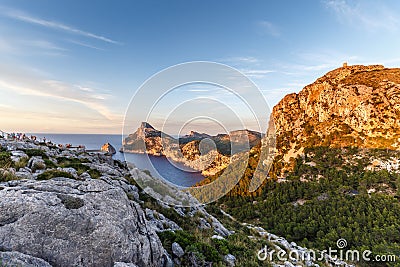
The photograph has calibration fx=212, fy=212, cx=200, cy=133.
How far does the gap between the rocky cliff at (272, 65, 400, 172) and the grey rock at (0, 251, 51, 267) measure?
90906mm

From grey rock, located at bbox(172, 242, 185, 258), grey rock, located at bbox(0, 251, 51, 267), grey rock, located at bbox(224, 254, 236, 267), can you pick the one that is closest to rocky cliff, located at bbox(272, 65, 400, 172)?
Answer: grey rock, located at bbox(224, 254, 236, 267)

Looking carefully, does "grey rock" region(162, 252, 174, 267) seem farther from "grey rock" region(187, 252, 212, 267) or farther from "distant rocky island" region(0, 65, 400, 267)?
"grey rock" region(187, 252, 212, 267)

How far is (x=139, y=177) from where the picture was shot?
17.4m

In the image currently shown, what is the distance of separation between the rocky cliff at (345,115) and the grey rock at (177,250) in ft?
284

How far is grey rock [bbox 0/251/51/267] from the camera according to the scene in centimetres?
338

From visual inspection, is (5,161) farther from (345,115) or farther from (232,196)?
(345,115)

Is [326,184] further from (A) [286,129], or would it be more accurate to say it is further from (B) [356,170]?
(A) [286,129]

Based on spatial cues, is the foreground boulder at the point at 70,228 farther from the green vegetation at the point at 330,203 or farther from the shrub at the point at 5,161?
the green vegetation at the point at 330,203

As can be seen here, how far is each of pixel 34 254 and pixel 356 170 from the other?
84123 millimetres

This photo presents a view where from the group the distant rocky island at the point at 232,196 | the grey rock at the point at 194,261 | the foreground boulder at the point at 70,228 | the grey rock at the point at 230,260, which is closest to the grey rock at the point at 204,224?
the distant rocky island at the point at 232,196

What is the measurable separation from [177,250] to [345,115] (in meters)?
105

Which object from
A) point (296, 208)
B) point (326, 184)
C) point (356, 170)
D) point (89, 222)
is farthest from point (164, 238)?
point (356, 170)

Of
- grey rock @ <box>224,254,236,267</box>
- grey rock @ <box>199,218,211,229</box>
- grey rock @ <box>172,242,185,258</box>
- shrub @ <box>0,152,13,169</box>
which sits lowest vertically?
grey rock @ <box>199,218,211,229</box>

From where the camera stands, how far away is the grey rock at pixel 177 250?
22.8ft
